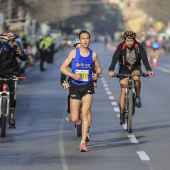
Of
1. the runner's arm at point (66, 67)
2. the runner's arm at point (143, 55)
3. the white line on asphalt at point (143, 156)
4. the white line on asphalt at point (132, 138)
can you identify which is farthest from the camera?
the runner's arm at point (143, 55)

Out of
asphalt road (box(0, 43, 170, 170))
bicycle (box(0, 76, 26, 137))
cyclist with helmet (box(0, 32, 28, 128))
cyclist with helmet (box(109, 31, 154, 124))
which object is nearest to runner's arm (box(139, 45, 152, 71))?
cyclist with helmet (box(109, 31, 154, 124))

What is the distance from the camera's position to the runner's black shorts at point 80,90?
43.2ft

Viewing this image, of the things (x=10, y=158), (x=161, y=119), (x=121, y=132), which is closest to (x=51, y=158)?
(x=10, y=158)

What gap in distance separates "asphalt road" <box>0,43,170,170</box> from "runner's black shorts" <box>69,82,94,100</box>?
77cm

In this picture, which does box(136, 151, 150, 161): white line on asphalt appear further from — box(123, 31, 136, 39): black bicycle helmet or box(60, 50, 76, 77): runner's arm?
box(123, 31, 136, 39): black bicycle helmet

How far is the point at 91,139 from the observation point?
14.7m

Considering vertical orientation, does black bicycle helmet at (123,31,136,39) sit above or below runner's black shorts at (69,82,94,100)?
above

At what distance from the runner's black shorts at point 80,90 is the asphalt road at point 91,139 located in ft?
2.53

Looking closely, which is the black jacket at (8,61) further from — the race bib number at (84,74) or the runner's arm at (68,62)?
the race bib number at (84,74)

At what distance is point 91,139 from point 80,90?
174 cm

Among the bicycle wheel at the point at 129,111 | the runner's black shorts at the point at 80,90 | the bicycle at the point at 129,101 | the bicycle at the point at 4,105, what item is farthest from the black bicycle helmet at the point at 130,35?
the runner's black shorts at the point at 80,90

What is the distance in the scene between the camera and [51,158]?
12.2 m

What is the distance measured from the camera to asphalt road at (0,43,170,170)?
11.7 m

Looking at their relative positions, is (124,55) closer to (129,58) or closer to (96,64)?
(129,58)
